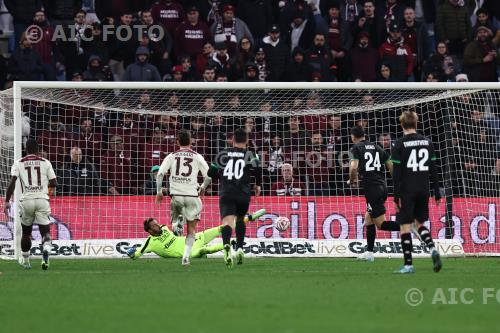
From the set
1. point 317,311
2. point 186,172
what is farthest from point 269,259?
point 317,311

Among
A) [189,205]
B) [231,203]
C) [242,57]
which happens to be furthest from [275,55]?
[231,203]

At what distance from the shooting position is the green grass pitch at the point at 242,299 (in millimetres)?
9414

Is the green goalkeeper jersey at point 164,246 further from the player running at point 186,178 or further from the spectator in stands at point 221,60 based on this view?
the spectator in stands at point 221,60

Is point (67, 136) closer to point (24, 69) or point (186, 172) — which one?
point (24, 69)

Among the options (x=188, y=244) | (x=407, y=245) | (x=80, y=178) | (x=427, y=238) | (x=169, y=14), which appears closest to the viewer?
(x=427, y=238)

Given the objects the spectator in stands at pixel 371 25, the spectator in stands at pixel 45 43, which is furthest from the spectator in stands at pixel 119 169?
the spectator in stands at pixel 371 25

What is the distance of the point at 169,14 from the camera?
83.5ft

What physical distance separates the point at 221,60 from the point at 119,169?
4.31 metres

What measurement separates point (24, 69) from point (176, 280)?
1079 centimetres

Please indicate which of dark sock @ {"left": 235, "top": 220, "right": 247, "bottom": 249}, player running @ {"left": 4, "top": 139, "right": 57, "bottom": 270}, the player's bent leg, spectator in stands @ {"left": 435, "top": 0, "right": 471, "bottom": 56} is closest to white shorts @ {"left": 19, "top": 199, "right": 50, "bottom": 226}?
player running @ {"left": 4, "top": 139, "right": 57, "bottom": 270}

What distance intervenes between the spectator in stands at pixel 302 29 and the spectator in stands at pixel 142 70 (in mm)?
3464

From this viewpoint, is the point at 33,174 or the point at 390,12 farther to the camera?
the point at 390,12

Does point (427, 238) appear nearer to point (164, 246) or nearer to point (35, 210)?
point (164, 246)

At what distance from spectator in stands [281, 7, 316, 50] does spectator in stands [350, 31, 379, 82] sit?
1.16 m
